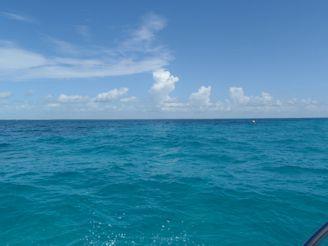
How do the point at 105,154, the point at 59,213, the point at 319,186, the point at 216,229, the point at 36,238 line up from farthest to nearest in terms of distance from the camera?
the point at 105,154, the point at 319,186, the point at 59,213, the point at 216,229, the point at 36,238

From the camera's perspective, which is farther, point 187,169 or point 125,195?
point 187,169

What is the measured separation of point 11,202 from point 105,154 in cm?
1349

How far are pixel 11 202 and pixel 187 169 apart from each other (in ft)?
34.9

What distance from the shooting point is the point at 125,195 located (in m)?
13.2

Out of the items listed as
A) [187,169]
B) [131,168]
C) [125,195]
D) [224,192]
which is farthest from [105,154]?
[224,192]

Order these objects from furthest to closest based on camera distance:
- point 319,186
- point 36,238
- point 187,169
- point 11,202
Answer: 1. point 187,169
2. point 319,186
3. point 11,202
4. point 36,238

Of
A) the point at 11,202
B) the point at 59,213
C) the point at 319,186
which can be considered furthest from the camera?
the point at 319,186

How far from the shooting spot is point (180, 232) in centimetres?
938

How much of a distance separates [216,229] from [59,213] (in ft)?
19.5

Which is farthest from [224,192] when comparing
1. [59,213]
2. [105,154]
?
[105,154]

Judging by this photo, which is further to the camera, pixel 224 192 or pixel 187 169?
pixel 187 169

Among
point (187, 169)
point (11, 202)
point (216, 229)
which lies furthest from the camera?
point (187, 169)

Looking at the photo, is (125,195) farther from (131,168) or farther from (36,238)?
(131,168)

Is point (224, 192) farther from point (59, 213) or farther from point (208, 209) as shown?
point (59, 213)
